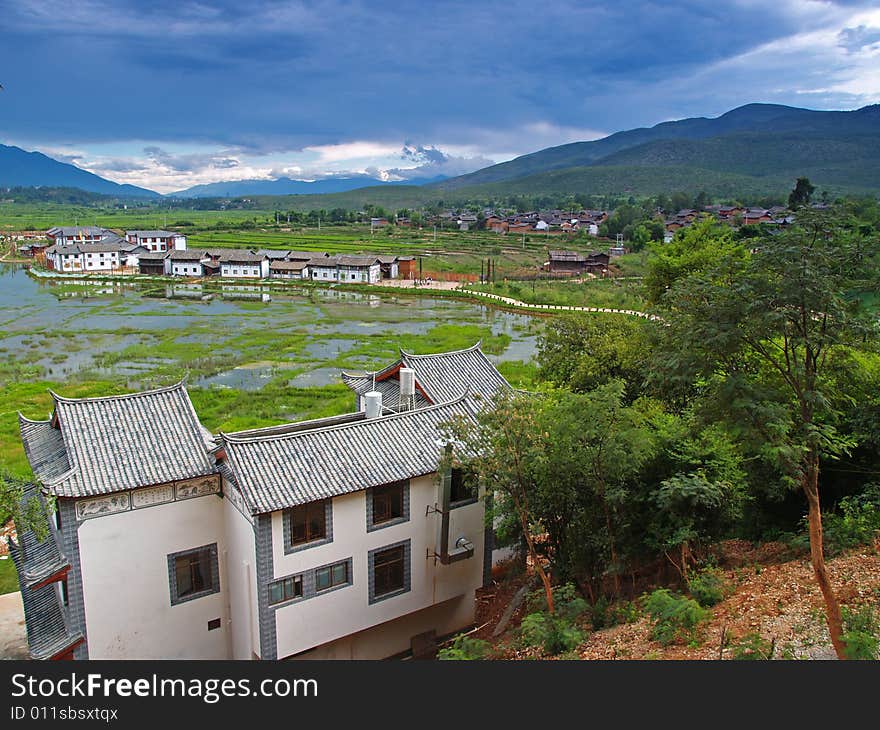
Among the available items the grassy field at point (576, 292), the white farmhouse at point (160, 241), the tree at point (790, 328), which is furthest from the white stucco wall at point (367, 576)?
the white farmhouse at point (160, 241)

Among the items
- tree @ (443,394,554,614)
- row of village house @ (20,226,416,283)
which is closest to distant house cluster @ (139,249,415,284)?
row of village house @ (20,226,416,283)

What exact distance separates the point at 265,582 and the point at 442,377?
25.1 feet

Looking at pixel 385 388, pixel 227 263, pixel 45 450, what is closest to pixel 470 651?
pixel 385 388

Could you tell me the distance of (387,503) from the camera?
45.0 ft

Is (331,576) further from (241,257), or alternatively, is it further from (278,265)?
(241,257)

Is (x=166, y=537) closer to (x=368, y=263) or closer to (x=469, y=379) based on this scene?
(x=469, y=379)

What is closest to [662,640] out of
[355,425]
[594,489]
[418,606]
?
[594,489]

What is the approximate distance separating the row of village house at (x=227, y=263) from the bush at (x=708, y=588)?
66.5m

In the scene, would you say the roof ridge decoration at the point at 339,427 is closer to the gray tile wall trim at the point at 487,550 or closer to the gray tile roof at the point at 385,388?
the gray tile roof at the point at 385,388

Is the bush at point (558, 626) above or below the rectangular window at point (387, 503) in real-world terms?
below

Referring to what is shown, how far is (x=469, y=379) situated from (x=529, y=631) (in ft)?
27.8

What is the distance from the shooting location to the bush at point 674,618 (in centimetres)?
1017

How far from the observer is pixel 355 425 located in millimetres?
13953

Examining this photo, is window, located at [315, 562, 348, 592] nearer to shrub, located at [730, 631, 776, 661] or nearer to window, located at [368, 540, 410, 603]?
window, located at [368, 540, 410, 603]
